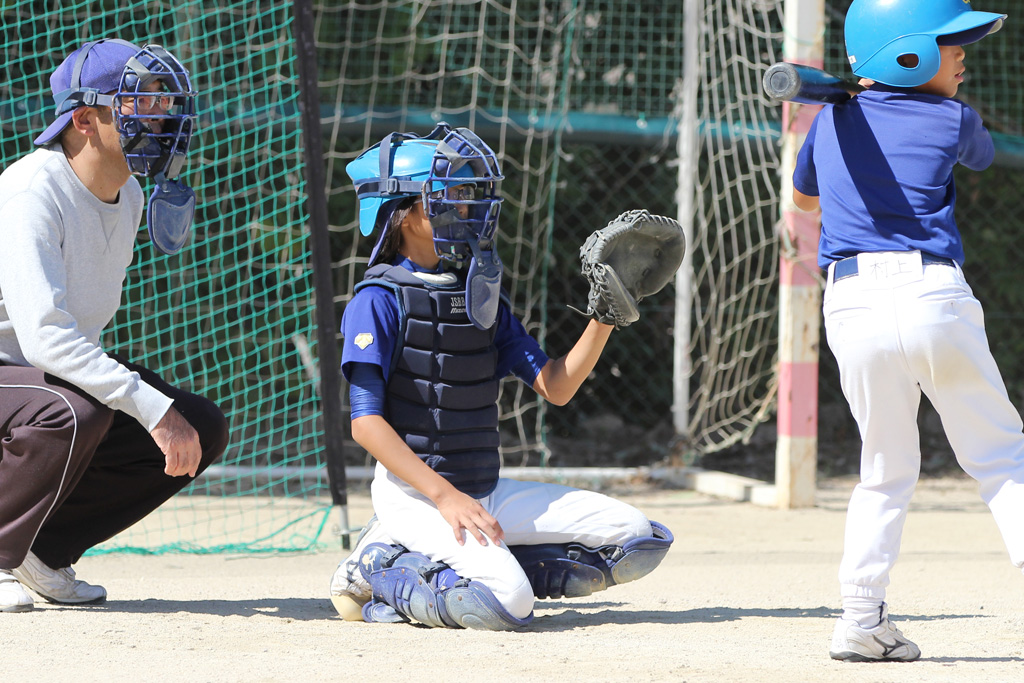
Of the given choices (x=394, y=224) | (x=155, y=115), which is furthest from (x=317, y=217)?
(x=155, y=115)

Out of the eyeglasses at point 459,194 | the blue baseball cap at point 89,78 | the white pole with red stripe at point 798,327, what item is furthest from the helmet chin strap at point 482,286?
the white pole with red stripe at point 798,327

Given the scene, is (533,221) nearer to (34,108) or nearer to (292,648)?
(34,108)

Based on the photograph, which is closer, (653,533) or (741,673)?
(741,673)

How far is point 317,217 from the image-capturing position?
15.8 ft

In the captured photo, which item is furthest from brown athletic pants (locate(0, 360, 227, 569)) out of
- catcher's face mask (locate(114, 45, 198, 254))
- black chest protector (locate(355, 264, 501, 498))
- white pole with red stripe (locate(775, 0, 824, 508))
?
white pole with red stripe (locate(775, 0, 824, 508))

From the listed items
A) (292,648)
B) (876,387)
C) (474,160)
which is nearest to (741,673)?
(876,387)

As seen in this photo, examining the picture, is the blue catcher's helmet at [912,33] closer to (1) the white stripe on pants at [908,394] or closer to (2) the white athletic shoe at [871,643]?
(1) the white stripe on pants at [908,394]

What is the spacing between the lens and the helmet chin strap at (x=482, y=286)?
3350 mm

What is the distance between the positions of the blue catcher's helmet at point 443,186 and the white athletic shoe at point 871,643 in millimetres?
1399

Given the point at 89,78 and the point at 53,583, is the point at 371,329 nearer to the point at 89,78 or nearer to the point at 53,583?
the point at 89,78

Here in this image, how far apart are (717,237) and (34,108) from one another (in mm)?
3786

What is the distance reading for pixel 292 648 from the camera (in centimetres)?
298

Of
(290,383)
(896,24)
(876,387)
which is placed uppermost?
(896,24)

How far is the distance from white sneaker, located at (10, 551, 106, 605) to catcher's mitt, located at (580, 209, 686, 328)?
5.53 ft
